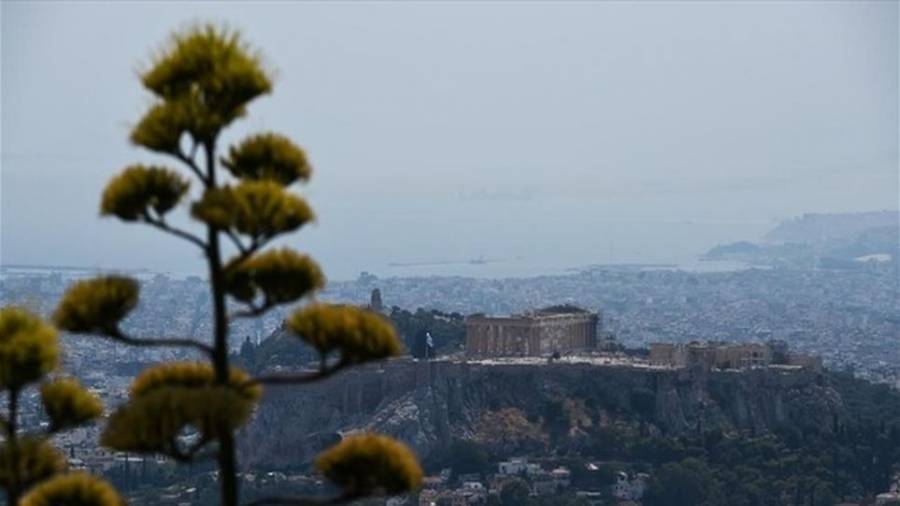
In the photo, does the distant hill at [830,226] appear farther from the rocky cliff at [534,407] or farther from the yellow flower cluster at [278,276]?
the yellow flower cluster at [278,276]

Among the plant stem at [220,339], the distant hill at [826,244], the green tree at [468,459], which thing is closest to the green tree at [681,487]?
the green tree at [468,459]

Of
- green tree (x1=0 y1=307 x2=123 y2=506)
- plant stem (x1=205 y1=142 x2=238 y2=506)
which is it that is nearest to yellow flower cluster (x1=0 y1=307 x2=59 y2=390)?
green tree (x1=0 y1=307 x2=123 y2=506)

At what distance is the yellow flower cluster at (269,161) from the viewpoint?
5895mm

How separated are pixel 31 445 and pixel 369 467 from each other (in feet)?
2.79

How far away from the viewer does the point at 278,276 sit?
5750mm

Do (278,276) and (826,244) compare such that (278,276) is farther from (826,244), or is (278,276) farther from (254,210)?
(826,244)

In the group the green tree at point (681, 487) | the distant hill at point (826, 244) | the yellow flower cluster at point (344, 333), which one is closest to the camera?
the yellow flower cluster at point (344, 333)

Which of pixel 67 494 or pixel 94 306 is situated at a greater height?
pixel 94 306

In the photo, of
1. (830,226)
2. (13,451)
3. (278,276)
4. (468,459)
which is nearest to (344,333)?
(278,276)

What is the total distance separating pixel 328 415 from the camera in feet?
166

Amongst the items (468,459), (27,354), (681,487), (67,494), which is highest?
(27,354)

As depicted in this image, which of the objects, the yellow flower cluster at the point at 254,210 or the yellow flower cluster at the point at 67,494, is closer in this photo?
the yellow flower cluster at the point at 254,210

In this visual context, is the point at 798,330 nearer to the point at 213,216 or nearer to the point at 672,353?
the point at 672,353

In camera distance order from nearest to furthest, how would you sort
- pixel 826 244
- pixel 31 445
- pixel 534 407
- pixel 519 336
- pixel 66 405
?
pixel 31 445
pixel 66 405
pixel 534 407
pixel 519 336
pixel 826 244
